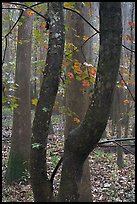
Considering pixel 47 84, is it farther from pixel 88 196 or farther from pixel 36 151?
pixel 88 196

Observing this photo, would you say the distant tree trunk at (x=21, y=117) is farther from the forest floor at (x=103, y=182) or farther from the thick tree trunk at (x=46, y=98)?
the thick tree trunk at (x=46, y=98)

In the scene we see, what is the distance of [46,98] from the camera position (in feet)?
11.2

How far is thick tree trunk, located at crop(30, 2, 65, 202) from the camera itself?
341cm

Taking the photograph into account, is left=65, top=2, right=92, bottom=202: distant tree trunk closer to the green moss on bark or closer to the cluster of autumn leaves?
the cluster of autumn leaves

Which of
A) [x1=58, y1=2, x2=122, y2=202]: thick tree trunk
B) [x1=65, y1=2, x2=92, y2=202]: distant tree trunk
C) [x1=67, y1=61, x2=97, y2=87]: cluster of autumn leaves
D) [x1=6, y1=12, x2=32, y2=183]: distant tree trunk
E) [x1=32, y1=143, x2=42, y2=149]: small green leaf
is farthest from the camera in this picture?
[x1=6, y1=12, x2=32, y2=183]: distant tree trunk

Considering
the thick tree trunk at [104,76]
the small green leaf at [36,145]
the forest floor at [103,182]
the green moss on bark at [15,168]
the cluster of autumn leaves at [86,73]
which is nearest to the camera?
the thick tree trunk at [104,76]

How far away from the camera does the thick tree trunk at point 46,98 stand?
3406 mm

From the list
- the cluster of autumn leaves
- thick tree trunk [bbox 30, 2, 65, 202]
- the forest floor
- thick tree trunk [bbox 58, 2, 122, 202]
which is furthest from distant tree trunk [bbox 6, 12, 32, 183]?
thick tree trunk [bbox 58, 2, 122, 202]

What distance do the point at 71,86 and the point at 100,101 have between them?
14.1 feet

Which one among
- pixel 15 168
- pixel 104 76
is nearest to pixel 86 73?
pixel 104 76

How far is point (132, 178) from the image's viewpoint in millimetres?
9984

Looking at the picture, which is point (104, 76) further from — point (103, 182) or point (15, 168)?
point (15, 168)

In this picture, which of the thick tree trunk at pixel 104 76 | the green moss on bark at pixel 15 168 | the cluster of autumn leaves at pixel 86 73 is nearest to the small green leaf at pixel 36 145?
the thick tree trunk at pixel 104 76

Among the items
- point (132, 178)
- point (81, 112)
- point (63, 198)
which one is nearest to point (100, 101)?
point (63, 198)
